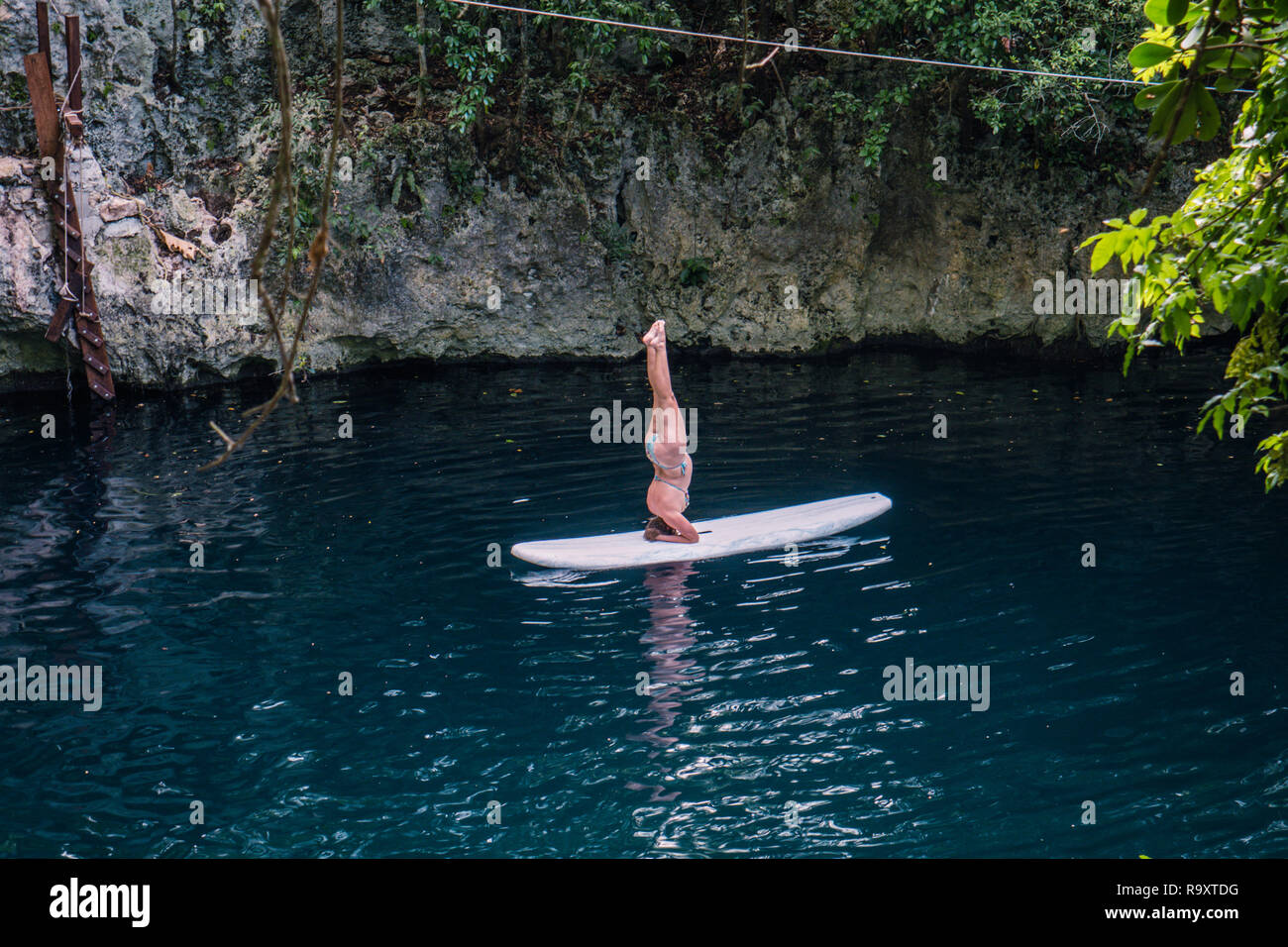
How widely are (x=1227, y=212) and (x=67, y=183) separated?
18.1 metres

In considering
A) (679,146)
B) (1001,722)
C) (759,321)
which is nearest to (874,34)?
(679,146)

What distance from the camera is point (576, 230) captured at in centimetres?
2147

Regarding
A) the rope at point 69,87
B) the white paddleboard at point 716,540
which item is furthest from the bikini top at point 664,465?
the rope at point 69,87

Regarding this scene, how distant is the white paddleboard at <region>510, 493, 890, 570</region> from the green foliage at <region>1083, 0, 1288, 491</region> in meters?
7.30

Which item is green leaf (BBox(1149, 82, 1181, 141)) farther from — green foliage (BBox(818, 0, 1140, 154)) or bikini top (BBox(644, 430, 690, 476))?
green foliage (BBox(818, 0, 1140, 154))

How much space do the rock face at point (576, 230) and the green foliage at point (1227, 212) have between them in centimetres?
1796

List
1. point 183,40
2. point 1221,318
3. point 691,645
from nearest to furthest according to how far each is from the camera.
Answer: point 691,645 < point 183,40 < point 1221,318

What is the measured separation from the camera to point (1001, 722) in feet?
25.7

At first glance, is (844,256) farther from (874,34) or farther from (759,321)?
(874,34)

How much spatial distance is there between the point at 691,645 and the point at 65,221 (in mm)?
13806

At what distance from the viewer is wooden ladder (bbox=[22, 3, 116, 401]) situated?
17.2m
